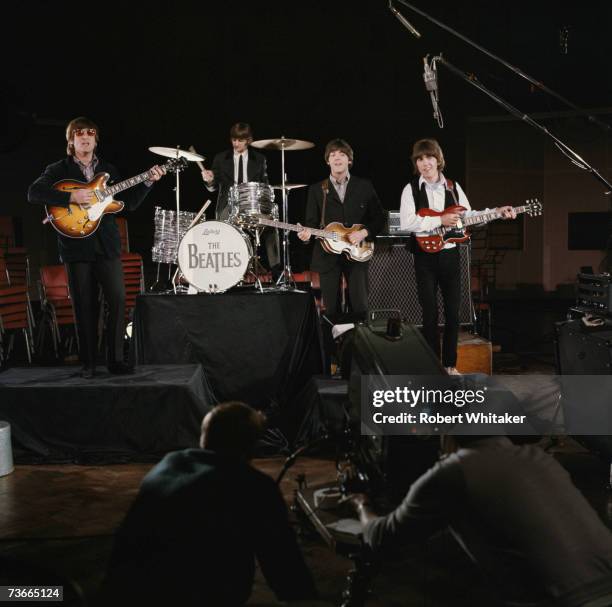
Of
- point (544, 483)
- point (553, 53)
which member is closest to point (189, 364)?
point (544, 483)

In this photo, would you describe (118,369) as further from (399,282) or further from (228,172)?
(228,172)

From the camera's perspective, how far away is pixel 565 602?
83.9 inches

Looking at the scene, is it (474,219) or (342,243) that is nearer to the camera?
(474,219)

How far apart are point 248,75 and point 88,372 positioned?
289 inches

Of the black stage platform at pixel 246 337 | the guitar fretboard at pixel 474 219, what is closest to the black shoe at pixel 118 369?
the black stage platform at pixel 246 337

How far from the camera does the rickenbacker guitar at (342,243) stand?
19.1 feet

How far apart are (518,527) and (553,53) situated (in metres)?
13.6

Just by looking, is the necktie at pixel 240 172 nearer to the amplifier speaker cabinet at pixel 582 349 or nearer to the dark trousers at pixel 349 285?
the dark trousers at pixel 349 285

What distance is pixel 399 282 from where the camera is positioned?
269 inches

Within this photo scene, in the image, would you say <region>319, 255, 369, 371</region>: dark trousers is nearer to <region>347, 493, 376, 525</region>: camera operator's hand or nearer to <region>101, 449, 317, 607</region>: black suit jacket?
<region>347, 493, 376, 525</region>: camera operator's hand

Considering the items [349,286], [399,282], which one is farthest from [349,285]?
[399,282]

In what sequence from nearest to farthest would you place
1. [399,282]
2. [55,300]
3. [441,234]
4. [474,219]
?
[441,234]
[474,219]
[399,282]
[55,300]

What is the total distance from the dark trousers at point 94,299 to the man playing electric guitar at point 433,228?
7.07ft

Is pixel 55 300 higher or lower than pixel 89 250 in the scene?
lower
